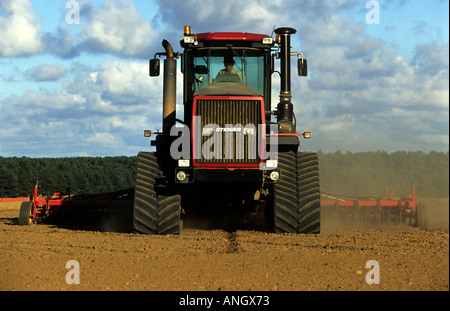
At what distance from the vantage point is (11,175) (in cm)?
5419

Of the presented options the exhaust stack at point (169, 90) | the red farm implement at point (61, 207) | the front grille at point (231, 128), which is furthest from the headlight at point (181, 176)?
the red farm implement at point (61, 207)

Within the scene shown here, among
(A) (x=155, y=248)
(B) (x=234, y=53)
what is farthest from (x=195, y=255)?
(B) (x=234, y=53)

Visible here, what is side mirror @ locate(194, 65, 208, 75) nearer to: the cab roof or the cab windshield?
the cab windshield

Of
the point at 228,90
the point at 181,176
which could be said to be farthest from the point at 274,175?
the point at 228,90

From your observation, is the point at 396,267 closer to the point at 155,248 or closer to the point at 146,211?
the point at 155,248

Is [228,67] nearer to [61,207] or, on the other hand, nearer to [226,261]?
[226,261]

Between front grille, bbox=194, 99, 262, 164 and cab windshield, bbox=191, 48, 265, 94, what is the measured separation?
1.52m

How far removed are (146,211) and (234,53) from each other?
400cm

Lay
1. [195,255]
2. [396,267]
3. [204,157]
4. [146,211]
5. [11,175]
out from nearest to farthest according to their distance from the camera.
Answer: [396,267] < [195,255] < [204,157] < [146,211] < [11,175]

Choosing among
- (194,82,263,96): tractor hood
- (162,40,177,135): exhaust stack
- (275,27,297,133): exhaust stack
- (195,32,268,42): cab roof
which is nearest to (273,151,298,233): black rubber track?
(275,27,297,133): exhaust stack

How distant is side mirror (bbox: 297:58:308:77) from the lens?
13.3 m

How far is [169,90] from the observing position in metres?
13.0

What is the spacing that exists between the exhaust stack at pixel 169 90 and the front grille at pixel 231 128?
1.69 meters

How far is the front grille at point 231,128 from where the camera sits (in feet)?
37.4
